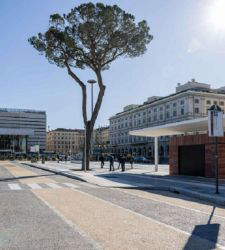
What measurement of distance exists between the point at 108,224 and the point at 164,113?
4307 inches

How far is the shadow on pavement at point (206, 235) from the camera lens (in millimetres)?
7166

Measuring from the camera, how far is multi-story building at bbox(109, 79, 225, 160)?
10581 cm

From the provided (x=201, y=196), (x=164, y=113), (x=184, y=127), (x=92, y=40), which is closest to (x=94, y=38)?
(x=92, y=40)

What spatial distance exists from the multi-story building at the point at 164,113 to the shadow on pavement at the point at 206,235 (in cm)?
8343

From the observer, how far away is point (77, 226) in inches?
355

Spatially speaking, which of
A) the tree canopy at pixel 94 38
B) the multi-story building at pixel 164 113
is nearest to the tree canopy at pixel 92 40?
the tree canopy at pixel 94 38

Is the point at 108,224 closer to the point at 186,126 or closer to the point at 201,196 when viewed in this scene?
the point at 201,196

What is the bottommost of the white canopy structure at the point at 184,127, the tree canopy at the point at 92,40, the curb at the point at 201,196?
the curb at the point at 201,196

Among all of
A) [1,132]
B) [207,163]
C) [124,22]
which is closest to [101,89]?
[124,22]

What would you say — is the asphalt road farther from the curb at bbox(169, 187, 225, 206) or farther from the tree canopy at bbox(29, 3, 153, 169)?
the tree canopy at bbox(29, 3, 153, 169)

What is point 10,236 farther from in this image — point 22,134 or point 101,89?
point 22,134

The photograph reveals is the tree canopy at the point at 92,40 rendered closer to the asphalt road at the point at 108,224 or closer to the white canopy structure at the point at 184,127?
the white canopy structure at the point at 184,127

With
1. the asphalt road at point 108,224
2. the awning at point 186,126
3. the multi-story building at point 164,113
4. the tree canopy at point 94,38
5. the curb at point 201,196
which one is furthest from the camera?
the multi-story building at point 164,113

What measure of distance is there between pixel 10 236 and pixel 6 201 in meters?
6.16
